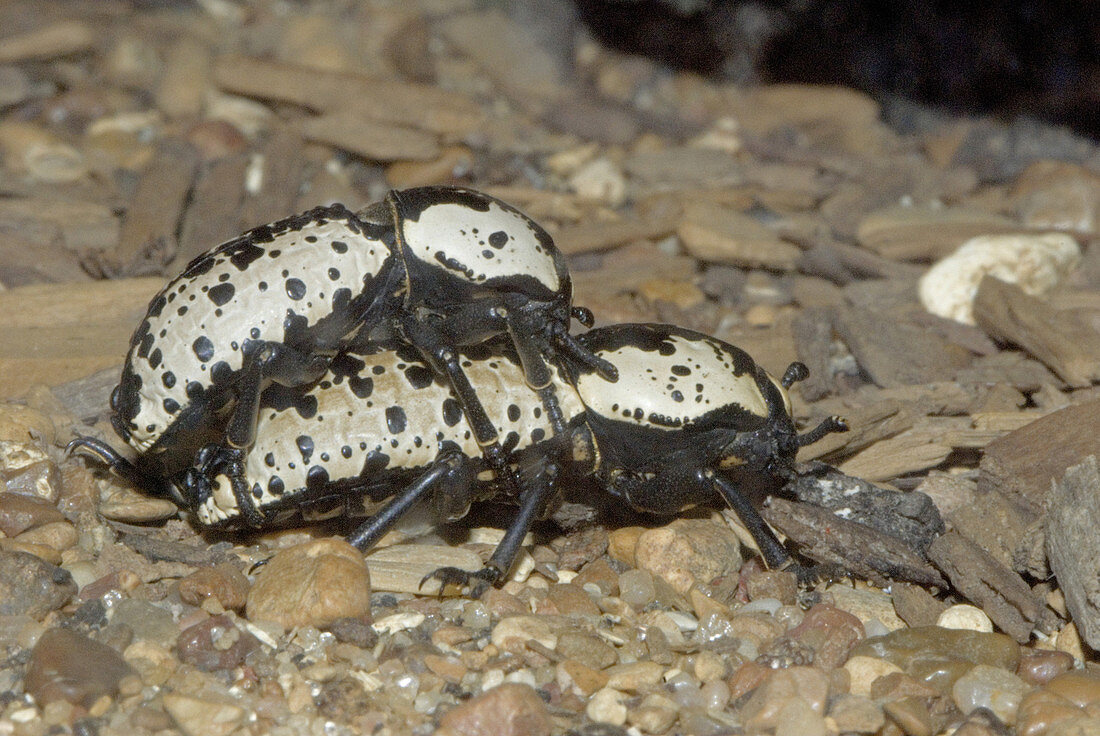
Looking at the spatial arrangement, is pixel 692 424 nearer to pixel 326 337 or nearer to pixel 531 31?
pixel 326 337

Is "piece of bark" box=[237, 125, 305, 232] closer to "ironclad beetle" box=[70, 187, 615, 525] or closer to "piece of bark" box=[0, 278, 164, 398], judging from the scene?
"piece of bark" box=[0, 278, 164, 398]

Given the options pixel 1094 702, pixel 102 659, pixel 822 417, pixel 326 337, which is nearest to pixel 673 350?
pixel 822 417

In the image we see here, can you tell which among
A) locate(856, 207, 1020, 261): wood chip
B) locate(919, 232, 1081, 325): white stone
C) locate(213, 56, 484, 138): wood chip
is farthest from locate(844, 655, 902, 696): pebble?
locate(213, 56, 484, 138): wood chip

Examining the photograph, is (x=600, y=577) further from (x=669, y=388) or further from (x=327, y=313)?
(x=327, y=313)

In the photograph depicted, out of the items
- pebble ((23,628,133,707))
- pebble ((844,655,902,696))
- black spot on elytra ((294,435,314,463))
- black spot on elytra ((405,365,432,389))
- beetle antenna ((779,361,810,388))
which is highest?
beetle antenna ((779,361,810,388))

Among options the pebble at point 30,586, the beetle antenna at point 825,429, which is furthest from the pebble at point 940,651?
the pebble at point 30,586

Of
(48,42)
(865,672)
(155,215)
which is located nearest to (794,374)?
(865,672)
